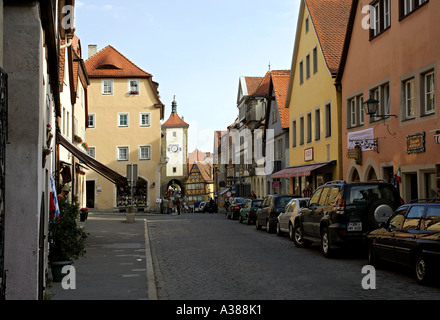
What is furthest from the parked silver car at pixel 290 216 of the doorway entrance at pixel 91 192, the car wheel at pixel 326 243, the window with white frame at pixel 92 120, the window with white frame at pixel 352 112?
the window with white frame at pixel 92 120

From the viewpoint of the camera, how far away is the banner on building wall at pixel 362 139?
79.9 ft

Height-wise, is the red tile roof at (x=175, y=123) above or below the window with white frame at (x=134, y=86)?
above

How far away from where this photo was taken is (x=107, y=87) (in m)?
59.8

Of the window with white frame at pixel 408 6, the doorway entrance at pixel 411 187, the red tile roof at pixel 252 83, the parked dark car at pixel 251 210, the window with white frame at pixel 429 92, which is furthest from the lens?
the red tile roof at pixel 252 83

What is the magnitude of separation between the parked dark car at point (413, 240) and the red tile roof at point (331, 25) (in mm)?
18350

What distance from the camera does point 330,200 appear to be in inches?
635

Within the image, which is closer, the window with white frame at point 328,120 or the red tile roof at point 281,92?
the window with white frame at point 328,120

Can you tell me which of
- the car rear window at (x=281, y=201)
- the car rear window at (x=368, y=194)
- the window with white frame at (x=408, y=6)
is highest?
the window with white frame at (x=408, y=6)

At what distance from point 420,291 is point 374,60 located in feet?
51.9

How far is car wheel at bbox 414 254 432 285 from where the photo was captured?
34.2 feet

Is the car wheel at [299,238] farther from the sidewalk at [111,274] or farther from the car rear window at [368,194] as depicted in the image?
the sidewalk at [111,274]

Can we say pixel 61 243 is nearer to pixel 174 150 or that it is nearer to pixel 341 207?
pixel 341 207

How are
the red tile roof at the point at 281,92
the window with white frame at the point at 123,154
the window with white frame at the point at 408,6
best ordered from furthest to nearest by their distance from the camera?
the window with white frame at the point at 123,154
the red tile roof at the point at 281,92
the window with white frame at the point at 408,6
